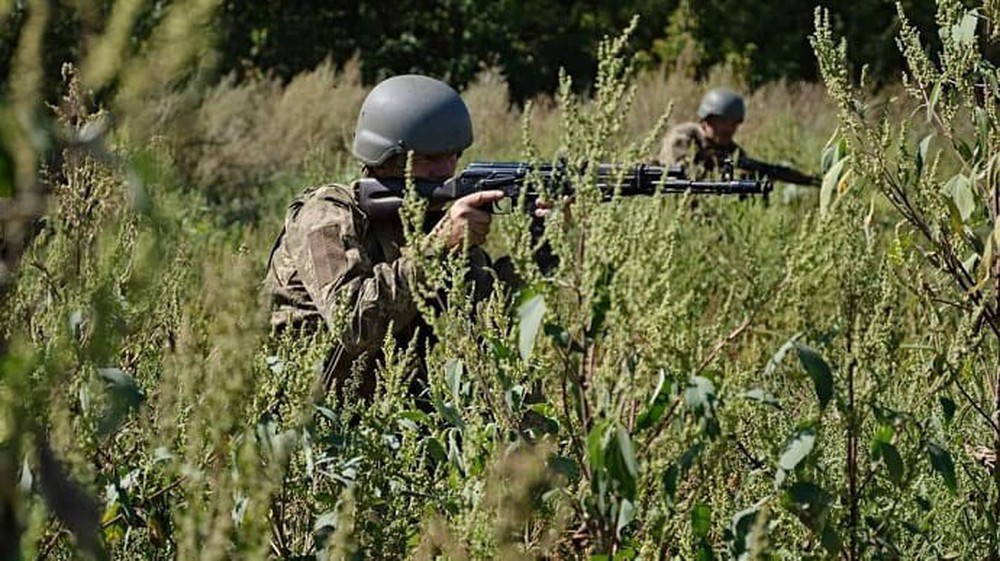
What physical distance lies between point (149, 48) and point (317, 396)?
1.34 meters

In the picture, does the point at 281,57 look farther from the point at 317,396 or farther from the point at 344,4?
the point at 317,396

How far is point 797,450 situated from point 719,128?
8191 millimetres

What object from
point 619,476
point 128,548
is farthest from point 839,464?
point 128,548

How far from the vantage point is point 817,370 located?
2016mm

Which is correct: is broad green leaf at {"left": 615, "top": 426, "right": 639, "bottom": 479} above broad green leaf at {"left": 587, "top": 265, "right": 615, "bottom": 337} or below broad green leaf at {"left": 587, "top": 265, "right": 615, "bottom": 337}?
below

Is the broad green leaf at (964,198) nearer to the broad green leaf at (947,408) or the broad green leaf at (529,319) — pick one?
the broad green leaf at (947,408)

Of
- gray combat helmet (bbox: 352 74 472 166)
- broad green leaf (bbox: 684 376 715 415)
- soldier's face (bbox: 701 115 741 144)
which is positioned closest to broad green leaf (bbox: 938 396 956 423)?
broad green leaf (bbox: 684 376 715 415)

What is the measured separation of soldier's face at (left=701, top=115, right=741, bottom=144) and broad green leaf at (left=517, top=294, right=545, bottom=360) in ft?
27.2

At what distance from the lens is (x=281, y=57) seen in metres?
18.8

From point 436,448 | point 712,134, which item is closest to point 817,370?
point 436,448

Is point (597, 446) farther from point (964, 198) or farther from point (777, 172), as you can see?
Result: point (777, 172)

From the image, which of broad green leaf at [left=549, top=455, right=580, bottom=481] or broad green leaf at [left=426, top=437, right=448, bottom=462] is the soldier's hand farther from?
broad green leaf at [left=549, top=455, right=580, bottom=481]

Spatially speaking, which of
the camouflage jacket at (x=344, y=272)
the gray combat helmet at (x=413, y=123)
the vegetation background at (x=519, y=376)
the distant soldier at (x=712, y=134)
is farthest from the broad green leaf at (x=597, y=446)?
the distant soldier at (x=712, y=134)

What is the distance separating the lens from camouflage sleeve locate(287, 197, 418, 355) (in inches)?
141
